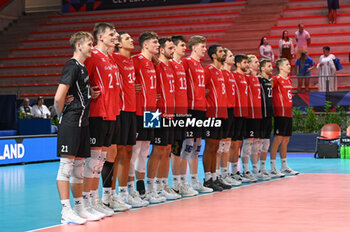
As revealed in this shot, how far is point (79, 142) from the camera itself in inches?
234

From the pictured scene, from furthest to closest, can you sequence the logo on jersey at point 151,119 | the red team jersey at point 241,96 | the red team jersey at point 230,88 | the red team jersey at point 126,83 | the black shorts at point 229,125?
the red team jersey at point 241,96, the red team jersey at point 230,88, the black shorts at point 229,125, the logo on jersey at point 151,119, the red team jersey at point 126,83

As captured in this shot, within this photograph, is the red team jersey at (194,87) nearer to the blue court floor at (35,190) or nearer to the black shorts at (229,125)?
the black shorts at (229,125)

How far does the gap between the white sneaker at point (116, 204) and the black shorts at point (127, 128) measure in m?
0.63

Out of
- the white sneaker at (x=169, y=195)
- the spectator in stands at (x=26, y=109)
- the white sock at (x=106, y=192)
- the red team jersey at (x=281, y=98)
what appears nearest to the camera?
the white sock at (x=106, y=192)

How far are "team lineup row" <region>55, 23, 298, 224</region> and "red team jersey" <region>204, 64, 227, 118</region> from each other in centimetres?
1

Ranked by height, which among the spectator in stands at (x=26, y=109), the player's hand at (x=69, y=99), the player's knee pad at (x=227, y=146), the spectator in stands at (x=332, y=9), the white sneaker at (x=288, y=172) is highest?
the spectator in stands at (x=332, y=9)

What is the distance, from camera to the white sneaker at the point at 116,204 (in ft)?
21.9

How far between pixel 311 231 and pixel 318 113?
1122 cm

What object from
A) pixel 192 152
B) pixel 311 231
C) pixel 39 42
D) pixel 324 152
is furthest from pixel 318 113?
pixel 39 42

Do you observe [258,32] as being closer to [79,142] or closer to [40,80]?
[40,80]

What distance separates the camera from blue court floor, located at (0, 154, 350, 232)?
20.2ft

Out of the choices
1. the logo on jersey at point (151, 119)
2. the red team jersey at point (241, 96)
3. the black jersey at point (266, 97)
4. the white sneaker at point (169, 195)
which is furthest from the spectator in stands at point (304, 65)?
the logo on jersey at point (151, 119)

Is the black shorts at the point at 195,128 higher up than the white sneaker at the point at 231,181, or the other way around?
the black shorts at the point at 195,128

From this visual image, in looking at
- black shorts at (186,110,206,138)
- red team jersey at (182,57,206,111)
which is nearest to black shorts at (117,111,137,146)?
black shorts at (186,110,206,138)
